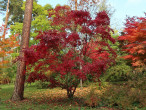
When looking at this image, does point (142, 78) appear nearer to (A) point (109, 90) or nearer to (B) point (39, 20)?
(A) point (109, 90)

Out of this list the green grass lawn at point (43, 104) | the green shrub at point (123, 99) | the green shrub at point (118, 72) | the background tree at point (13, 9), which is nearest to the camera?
the green shrub at point (123, 99)

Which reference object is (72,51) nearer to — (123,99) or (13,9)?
(123,99)

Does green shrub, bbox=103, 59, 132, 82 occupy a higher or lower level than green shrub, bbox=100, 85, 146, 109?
higher

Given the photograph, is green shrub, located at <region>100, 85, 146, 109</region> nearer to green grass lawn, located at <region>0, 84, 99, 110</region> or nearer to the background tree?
green grass lawn, located at <region>0, 84, 99, 110</region>

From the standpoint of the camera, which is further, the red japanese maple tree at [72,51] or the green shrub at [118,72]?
the green shrub at [118,72]

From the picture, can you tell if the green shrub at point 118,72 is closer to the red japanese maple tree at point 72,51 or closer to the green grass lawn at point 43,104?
the green grass lawn at point 43,104

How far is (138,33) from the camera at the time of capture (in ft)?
28.6

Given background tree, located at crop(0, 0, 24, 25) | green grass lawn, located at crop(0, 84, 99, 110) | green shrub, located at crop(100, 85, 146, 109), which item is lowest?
green grass lawn, located at crop(0, 84, 99, 110)

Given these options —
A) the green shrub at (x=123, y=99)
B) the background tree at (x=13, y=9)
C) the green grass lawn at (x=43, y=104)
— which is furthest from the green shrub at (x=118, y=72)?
the background tree at (x=13, y=9)

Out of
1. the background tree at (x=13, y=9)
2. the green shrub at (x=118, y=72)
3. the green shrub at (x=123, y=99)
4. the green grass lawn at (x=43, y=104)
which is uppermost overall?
the background tree at (x=13, y=9)

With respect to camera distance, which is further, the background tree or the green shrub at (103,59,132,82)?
the background tree

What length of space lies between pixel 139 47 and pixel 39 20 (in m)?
11.4

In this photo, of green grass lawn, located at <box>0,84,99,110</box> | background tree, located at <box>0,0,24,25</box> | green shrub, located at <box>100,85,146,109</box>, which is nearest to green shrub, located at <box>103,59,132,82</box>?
green grass lawn, located at <box>0,84,99,110</box>

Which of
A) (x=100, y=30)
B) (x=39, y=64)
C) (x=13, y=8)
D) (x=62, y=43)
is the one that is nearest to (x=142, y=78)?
(x=100, y=30)
